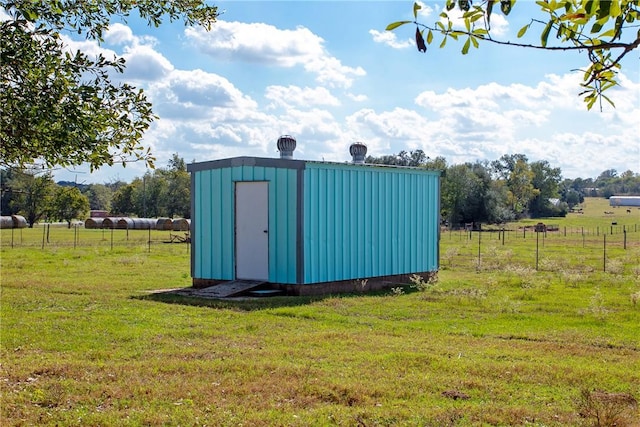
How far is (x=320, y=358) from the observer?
8.69 meters

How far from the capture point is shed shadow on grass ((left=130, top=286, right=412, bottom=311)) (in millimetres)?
13383

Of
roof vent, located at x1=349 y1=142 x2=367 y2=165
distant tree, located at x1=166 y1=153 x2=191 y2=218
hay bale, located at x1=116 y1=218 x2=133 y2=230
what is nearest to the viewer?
roof vent, located at x1=349 y1=142 x2=367 y2=165

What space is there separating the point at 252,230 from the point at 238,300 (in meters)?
2.23

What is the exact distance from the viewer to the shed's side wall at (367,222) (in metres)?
15.6

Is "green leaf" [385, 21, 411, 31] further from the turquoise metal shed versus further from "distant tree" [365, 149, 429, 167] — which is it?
"distant tree" [365, 149, 429, 167]

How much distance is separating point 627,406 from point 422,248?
12196 mm

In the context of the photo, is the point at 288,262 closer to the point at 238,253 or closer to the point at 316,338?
the point at 238,253

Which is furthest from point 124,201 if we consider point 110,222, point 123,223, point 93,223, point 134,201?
point 123,223

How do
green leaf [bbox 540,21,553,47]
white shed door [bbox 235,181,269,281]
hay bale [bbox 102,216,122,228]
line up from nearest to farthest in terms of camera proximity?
green leaf [bbox 540,21,553,47]
white shed door [bbox 235,181,269,281]
hay bale [bbox 102,216,122,228]

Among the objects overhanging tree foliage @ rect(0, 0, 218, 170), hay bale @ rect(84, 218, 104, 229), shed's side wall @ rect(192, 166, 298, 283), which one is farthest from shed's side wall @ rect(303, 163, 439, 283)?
hay bale @ rect(84, 218, 104, 229)

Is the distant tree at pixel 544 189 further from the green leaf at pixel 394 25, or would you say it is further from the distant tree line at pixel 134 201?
the green leaf at pixel 394 25

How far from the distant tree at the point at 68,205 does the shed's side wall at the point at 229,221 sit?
1887 inches

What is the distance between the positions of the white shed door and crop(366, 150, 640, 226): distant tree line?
29.5 ft

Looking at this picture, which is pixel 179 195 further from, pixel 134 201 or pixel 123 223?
pixel 123 223
